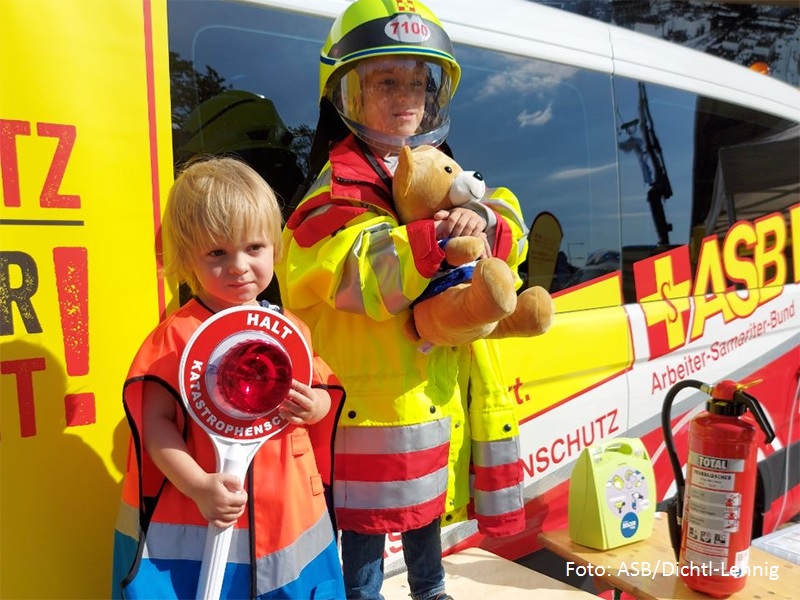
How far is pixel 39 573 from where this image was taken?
1.40 meters

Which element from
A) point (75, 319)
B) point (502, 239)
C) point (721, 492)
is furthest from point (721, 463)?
point (75, 319)

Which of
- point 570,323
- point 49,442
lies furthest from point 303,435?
point 570,323

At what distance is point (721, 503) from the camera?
2031mm

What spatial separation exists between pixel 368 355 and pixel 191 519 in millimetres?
522

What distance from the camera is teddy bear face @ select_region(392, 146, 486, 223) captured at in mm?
1539

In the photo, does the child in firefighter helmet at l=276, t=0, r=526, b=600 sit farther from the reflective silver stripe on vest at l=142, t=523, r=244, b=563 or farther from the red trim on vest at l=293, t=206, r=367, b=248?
the reflective silver stripe on vest at l=142, t=523, r=244, b=563

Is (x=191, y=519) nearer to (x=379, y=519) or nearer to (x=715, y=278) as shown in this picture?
(x=379, y=519)

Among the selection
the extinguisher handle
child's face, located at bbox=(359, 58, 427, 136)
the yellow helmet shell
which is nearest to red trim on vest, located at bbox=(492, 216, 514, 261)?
child's face, located at bbox=(359, 58, 427, 136)

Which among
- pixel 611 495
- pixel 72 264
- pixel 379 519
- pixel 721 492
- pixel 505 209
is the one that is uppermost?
pixel 505 209

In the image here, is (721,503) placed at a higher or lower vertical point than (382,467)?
lower

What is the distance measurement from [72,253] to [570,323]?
5.11 feet

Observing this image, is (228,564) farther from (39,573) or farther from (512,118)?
(512,118)

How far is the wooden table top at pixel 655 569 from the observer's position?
210 centimetres

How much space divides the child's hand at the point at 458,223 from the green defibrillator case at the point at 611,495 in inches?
45.6
